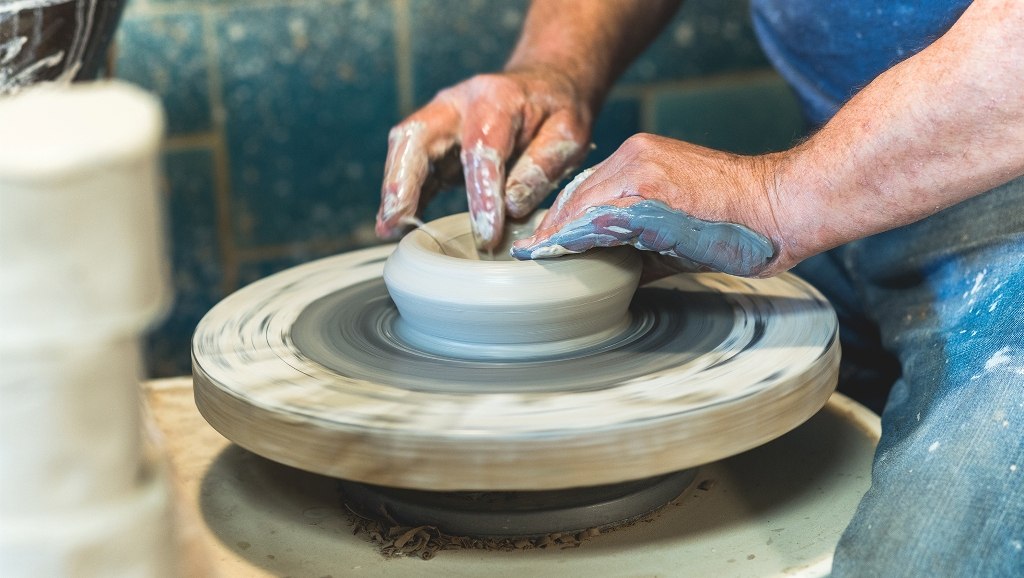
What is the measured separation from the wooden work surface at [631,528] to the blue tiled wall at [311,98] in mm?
1348

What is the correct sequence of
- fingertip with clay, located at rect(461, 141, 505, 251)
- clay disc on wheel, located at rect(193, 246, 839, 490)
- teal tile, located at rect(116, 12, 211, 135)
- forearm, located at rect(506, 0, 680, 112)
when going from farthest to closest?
teal tile, located at rect(116, 12, 211, 135) → forearm, located at rect(506, 0, 680, 112) → fingertip with clay, located at rect(461, 141, 505, 251) → clay disc on wheel, located at rect(193, 246, 839, 490)

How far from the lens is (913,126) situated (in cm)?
105

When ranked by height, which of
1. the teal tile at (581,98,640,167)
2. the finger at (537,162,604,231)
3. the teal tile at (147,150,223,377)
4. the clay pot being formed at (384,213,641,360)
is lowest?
the teal tile at (147,150,223,377)

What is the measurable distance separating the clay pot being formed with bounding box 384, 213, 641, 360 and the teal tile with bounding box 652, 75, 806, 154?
164cm

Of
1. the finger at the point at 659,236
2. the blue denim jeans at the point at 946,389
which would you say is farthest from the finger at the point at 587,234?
the blue denim jeans at the point at 946,389

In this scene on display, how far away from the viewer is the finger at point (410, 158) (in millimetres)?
1384

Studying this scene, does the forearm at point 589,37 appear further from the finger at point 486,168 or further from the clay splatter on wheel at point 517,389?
the clay splatter on wheel at point 517,389

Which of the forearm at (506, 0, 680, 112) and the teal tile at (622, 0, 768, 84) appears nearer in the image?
the forearm at (506, 0, 680, 112)

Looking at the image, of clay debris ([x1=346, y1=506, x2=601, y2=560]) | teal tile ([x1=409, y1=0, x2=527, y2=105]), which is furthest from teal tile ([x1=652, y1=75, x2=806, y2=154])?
clay debris ([x1=346, y1=506, x2=601, y2=560])

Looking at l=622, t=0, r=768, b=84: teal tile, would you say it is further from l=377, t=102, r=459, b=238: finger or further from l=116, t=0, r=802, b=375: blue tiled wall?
l=377, t=102, r=459, b=238: finger

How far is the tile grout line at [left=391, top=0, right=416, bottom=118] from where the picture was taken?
253cm

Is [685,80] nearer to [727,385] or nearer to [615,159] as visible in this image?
[615,159]

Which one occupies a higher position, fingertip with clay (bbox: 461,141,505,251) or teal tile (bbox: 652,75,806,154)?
fingertip with clay (bbox: 461,141,505,251)

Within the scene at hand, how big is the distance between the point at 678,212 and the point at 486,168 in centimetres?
35
